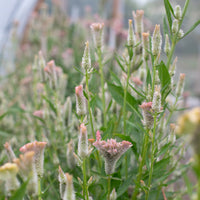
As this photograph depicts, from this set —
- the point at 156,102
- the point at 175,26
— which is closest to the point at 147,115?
the point at 156,102

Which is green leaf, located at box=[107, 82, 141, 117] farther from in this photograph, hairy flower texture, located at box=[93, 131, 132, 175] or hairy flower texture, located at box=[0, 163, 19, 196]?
hairy flower texture, located at box=[0, 163, 19, 196]

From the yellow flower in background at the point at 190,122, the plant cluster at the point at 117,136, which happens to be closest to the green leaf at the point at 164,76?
the plant cluster at the point at 117,136

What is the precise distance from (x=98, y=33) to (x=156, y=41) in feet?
0.34

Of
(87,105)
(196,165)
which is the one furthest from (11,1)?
(196,165)

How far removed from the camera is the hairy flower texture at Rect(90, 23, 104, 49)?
0.42m

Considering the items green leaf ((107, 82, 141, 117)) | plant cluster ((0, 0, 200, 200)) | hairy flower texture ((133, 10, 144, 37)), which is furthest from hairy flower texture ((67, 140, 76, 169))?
hairy flower texture ((133, 10, 144, 37))

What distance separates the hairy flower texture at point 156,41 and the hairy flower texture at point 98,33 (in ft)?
0.30

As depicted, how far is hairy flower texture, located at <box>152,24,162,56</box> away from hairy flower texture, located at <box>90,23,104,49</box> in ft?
0.30

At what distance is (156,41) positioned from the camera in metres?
0.36

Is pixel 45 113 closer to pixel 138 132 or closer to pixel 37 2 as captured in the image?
pixel 138 132

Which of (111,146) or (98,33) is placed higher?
(98,33)

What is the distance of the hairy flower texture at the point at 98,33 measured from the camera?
418 millimetres

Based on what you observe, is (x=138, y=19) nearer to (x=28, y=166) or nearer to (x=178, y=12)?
(x=178, y=12)

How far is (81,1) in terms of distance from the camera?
2398 mm
